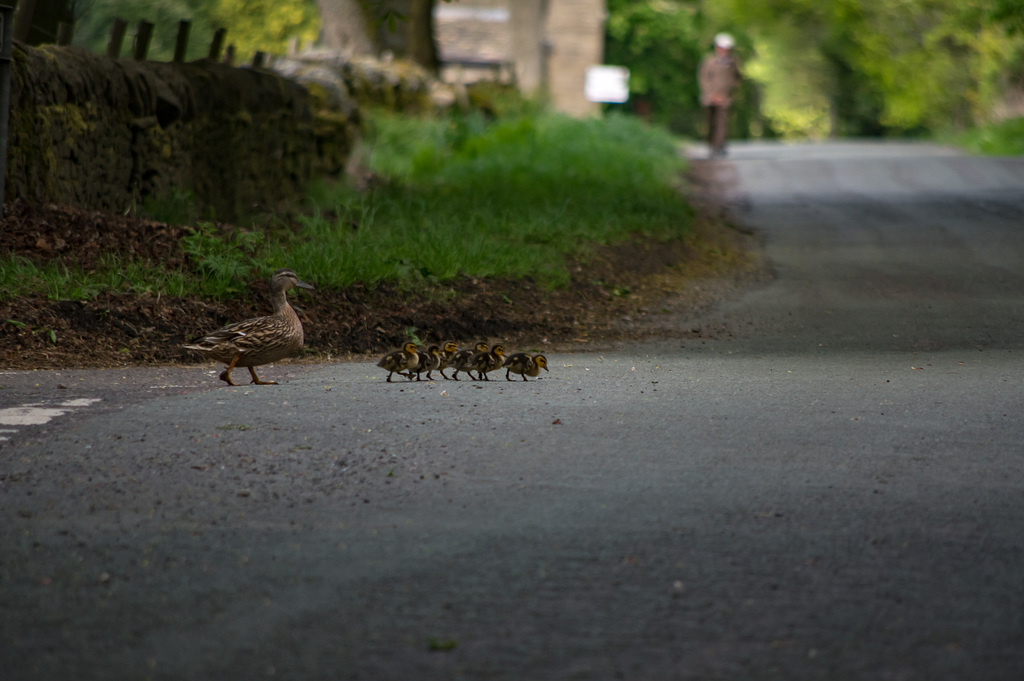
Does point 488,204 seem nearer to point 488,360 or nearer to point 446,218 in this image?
point 446,218

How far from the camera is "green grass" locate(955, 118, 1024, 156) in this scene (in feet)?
93.9

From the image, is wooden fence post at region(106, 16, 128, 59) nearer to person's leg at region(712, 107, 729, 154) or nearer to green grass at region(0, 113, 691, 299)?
green grass at region(0, 113, 691, 299)

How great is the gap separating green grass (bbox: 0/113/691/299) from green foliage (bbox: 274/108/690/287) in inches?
1.0

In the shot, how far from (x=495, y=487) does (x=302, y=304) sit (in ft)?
16.8

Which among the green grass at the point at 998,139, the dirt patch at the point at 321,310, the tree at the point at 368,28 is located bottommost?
the dirt patch at the point at 321,310

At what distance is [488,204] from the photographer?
15.4 meters

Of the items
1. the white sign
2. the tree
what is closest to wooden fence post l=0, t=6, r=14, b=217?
the tree

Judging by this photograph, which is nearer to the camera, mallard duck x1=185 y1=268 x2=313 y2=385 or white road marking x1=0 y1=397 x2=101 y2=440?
white road marking x1=0 y1=397 x2=101 y2=440

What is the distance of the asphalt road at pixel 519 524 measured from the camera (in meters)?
3.54

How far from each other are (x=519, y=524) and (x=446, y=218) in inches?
381

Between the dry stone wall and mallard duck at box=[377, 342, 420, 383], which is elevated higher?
the dry stone wall

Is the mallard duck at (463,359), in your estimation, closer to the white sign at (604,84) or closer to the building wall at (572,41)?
the white sign at (604,84)

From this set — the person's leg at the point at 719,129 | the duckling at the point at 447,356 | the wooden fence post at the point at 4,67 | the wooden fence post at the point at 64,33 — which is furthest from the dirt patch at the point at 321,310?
the person's leg at the point at 719,129

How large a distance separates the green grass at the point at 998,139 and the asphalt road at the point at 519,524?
72.6 feet
